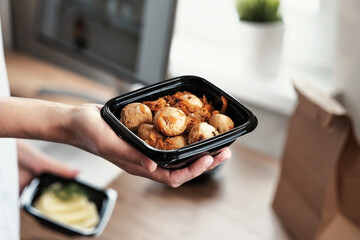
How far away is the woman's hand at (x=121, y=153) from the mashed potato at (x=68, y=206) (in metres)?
0.46

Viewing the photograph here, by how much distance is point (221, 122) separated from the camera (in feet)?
Answer: 2.28

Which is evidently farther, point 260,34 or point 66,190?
point 260,34

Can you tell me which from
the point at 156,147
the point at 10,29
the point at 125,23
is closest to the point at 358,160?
the point at 156,147

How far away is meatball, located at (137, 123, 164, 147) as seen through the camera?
0.68 meters

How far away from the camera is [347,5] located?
1.33 metres

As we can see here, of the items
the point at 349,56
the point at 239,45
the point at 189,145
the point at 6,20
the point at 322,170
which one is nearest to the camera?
the point at 189,145

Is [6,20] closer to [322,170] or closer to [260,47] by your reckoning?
[260,47]

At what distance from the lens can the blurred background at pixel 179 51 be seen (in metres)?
1.35

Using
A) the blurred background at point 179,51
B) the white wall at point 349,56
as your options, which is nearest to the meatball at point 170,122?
the blurred background at point 179,51

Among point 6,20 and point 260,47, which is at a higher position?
point 260,47

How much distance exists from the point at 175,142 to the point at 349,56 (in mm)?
873

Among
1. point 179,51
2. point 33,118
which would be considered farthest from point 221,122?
point 179,51

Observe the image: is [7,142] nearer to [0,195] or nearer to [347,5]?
[0,195]

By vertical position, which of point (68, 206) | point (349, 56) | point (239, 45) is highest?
point (349, 56)
